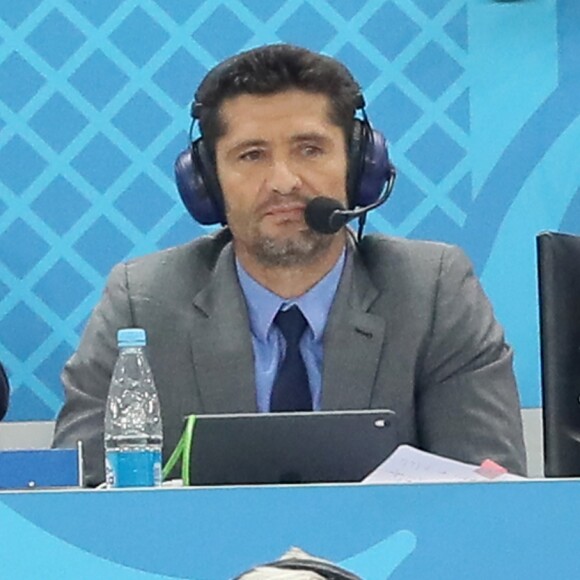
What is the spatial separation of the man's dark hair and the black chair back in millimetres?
605

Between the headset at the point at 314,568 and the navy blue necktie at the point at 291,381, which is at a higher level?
the navy blue necktie at the point at 291,381

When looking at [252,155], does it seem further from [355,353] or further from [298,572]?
[298,572]

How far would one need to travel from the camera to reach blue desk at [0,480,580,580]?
54.1 inches

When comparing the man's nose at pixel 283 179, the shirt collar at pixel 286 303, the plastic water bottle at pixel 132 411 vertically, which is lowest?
the plastic water bottle at pixel 132 411

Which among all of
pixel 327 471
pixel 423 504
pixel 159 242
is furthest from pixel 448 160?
pixel 423 504

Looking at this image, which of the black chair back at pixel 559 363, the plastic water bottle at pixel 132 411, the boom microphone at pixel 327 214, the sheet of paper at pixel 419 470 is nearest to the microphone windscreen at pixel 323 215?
the boom microphone at pixel 327 214

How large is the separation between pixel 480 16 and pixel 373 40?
201 mm

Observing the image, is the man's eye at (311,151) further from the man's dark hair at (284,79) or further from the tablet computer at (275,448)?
the tablet computer at (275,448)

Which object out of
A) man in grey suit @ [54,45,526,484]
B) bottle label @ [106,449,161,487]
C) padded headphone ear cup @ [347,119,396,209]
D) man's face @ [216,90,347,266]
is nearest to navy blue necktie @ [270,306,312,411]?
man in grey suit @ [54,45,526,484]

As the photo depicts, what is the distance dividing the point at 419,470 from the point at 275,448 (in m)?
0.19

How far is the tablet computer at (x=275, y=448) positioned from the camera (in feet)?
5.17

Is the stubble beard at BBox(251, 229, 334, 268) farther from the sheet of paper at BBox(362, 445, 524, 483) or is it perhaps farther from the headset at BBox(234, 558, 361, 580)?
the headset at BBox(234, 558, 361, 580)

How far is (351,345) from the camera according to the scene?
6.96 ft

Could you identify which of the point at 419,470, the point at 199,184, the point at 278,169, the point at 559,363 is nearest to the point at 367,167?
the point at 278,169
